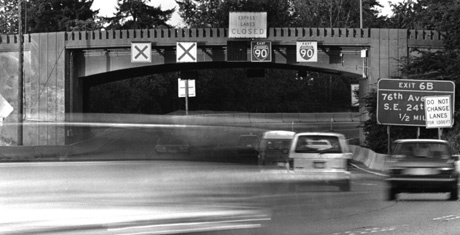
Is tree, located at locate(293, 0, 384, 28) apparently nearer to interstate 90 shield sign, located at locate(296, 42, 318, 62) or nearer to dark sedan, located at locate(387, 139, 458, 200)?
interstate 90 shield sign, located at locate(296, 42, 318, 62)

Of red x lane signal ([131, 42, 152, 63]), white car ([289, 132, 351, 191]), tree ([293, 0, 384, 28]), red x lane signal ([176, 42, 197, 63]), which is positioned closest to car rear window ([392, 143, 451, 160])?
white car ([289, 132, 351, 191])

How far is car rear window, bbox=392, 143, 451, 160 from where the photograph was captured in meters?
20.7

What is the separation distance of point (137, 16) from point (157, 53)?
39.1 meters

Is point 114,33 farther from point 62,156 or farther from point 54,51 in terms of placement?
point 62,156

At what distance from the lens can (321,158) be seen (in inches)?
867

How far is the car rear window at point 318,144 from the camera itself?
22.2m

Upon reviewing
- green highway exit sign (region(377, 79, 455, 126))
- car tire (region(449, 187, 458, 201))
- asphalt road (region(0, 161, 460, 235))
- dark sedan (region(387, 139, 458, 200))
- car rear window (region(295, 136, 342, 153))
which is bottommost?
car tire (region(449, 187, 458, 201))

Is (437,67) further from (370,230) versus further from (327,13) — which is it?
(327,13)

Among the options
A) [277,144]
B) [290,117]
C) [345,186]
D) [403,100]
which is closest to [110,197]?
[345,186]

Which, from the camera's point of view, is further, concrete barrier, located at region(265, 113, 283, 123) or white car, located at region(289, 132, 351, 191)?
concrete barrier, located at region(265, 113, 283, 123)

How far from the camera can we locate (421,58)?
162 ft

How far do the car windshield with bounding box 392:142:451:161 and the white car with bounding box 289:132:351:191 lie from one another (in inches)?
71.9

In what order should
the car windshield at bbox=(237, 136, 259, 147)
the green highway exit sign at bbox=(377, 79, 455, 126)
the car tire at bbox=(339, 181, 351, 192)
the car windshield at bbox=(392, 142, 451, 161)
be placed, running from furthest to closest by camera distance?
the green highway exit sign at bbox=(377, 79, 455, 126) → the car tire at bbox=(339, 181, 351, 192) → the car windshield at bbox=(392, 142, 451, 161) → the car windshield at bbox=(237, 136, 259, 147)

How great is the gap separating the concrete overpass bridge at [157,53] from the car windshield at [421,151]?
32.7 m
